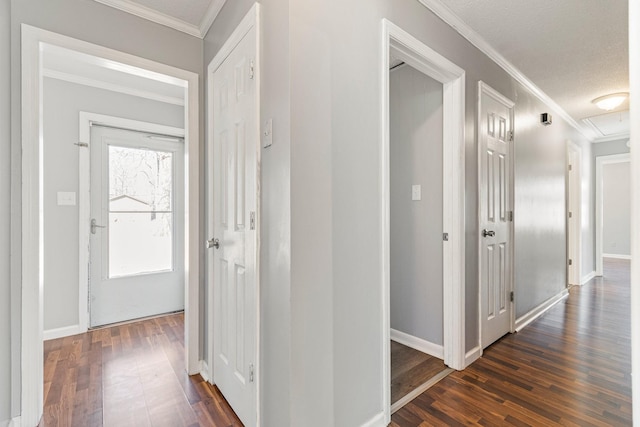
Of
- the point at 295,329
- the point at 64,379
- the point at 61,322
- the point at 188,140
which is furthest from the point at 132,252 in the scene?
the point at 295,329

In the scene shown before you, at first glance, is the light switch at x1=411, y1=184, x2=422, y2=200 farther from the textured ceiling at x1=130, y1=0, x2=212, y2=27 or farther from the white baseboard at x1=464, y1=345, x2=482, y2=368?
the textured ceiling at x1=130, y1=0, x2=212, y2=27

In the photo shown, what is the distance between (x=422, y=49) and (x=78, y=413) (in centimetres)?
291

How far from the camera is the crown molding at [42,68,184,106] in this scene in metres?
2.62

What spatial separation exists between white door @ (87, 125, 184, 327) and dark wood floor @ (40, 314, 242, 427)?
1.39 feet

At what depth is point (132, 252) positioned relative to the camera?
3035mm

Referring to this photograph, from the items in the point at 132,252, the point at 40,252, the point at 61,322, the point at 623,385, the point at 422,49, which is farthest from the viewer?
the point at 132,252

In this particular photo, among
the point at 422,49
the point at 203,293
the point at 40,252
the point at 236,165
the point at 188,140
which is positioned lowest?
the point at 203,293

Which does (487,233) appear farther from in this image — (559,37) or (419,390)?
(559,37)

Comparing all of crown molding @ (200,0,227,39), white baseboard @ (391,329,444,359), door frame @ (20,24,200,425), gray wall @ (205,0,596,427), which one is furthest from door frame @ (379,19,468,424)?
door frame @ (20,24,200,425)

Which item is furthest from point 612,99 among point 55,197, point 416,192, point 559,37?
point 55,197

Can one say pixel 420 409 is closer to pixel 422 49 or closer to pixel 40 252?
pixel 422 49

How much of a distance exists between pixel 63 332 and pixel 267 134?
2.82 m

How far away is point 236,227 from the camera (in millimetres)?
1677

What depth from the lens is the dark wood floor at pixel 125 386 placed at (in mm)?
1632
